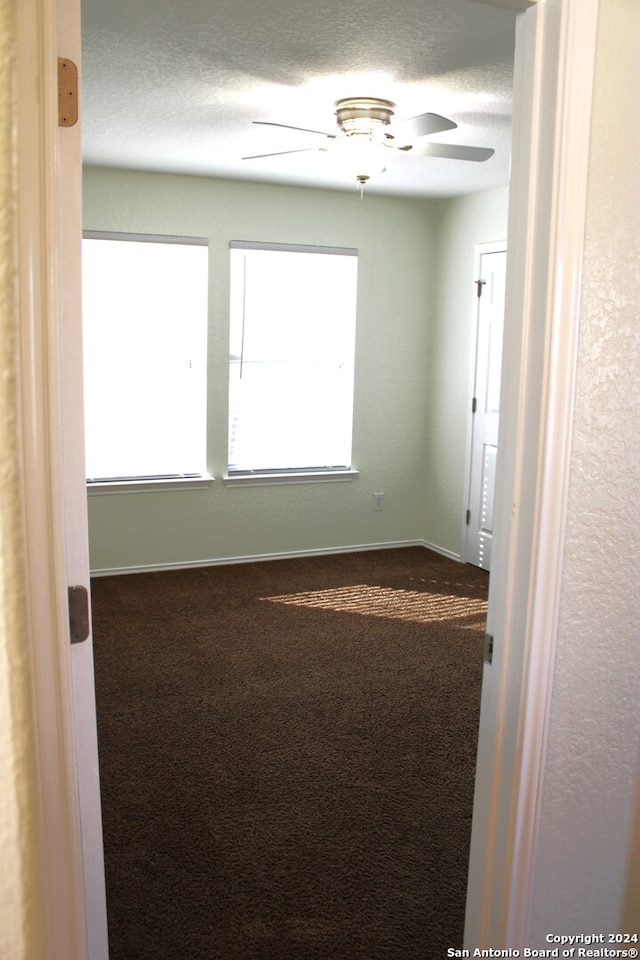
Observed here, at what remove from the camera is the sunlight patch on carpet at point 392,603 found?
191 inches

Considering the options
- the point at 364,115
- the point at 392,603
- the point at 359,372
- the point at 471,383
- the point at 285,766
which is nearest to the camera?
the point at 285,766

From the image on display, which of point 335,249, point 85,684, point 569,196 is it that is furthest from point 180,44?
point 335,249

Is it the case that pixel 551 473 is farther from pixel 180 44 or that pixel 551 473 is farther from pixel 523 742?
pixel 180 44

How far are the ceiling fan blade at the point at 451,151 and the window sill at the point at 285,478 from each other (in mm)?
2672

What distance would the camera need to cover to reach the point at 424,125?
10.6ft

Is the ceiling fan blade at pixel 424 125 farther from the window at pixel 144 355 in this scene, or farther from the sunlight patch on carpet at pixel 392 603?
the sunlight patch on carpet at pixel 392 603

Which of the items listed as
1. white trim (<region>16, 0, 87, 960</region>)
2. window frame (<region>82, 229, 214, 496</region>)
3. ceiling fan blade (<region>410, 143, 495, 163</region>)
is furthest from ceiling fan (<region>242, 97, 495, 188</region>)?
white trim (<region>16, 0, 87, 960</region>)

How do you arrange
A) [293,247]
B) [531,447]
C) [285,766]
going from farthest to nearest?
[293,247], [285,766], [531,447]

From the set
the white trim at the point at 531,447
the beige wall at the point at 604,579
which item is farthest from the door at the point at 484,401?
the white trim at the point at 531,447

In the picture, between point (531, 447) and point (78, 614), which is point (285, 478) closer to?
point (531, 447)

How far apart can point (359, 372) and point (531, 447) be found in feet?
15.1

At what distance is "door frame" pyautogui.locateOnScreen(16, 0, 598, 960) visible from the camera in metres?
1.06

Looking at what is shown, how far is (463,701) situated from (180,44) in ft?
9.24

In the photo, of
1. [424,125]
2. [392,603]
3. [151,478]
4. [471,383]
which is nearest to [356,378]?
[471,383]
